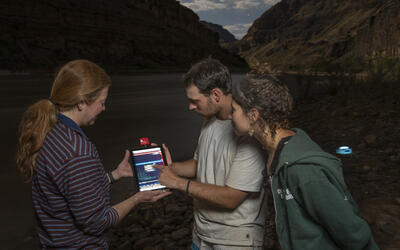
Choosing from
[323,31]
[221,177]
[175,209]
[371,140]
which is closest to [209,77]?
[221,177]

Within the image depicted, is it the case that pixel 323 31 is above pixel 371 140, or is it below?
above

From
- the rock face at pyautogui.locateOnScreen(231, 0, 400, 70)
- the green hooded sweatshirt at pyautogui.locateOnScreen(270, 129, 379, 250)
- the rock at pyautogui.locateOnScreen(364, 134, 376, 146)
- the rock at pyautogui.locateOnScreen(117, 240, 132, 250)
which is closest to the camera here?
the green hooded sweatshirt at pyautogui.locateOnScreen(270, 129, 379, 250)

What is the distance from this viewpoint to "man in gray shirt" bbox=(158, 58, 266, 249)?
5.20ft

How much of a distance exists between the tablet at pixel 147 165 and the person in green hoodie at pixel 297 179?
26.8 inches

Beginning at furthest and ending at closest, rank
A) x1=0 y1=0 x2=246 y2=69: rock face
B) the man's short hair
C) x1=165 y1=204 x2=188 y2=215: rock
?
1. x1=0 y1=0 x2=246 y2=69: rock face
2. x1=165 y1=204 x2=188 y2=215: rock
3. the man's short hair

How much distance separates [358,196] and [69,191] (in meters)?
3.25

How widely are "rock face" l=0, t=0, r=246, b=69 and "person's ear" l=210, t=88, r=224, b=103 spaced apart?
36.8 metres

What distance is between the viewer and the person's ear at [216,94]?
71.1 inches

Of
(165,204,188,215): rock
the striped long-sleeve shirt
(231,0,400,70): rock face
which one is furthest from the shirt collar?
(231,0,400,70): rock face

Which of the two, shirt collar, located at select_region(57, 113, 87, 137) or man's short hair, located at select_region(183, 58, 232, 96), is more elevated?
man's short hair, located at select_region(183, 58, 232, 96)

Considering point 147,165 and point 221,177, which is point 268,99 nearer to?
point 221,177

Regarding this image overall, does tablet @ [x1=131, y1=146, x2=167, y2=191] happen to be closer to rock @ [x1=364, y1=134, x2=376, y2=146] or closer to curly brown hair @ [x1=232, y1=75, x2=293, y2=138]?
curly brown hair @ [x1=232, y1=75, x2=293, y2=138]

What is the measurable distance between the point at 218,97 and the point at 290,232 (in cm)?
81

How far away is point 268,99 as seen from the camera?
1440 millimetres
